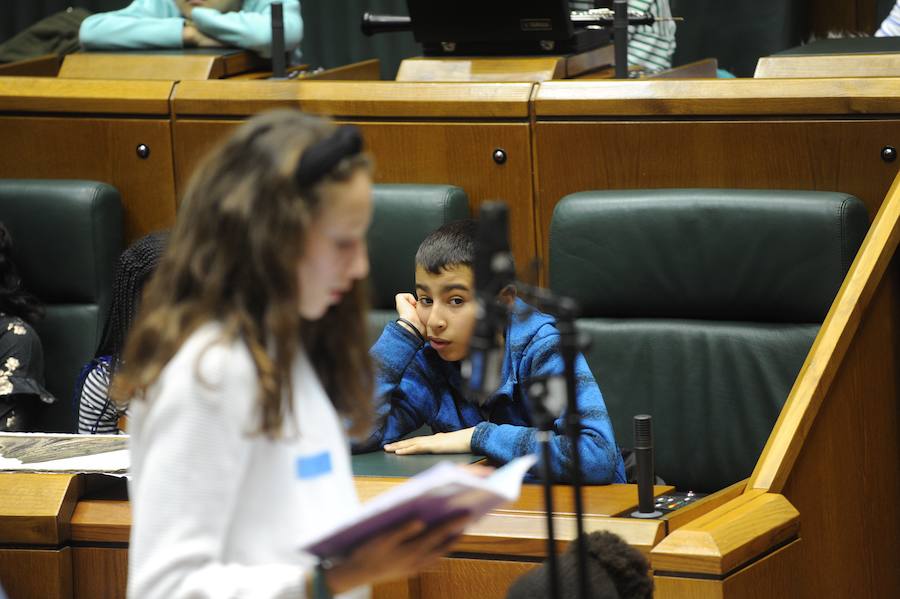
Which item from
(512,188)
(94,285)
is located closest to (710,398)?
(512,188)

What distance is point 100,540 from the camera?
219 centimetres

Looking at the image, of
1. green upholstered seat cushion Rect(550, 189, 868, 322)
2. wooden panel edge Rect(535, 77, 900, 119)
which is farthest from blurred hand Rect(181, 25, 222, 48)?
green upholstered seat cushion Rect(550, 189, 868, 322)

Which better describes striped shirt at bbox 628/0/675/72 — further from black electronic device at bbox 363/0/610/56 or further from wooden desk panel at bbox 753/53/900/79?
wooden desk panel at bbox 753/53/900/79

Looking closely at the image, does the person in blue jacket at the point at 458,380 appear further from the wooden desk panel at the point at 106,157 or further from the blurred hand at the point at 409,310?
the wooden desk panel at the point at 106,157

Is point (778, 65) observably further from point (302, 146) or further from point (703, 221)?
point (302, 146)

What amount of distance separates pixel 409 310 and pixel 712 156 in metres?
0.69

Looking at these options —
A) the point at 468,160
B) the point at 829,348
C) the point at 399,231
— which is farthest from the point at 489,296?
the point at 468,160

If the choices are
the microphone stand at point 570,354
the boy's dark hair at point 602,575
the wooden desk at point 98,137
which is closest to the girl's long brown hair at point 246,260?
the microphone stand at point 570,354

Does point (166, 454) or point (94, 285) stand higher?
point (166, 454)

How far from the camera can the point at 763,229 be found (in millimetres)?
2609

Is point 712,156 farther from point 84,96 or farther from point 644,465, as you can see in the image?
point 84,96

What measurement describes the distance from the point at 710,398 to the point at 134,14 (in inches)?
68.7

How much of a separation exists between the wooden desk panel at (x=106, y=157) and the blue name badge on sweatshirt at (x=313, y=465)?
2.04 m

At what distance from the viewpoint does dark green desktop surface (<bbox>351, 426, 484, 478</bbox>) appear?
2.25 metres
